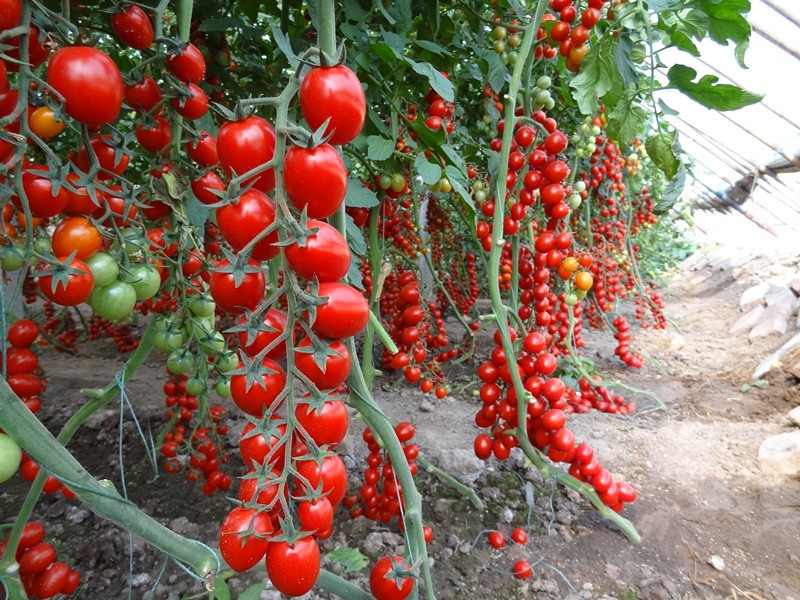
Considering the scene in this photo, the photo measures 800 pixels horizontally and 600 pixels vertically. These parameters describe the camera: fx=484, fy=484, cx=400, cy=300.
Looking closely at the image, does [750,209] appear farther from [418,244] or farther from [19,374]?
[19,374]

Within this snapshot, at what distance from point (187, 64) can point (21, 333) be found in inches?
19.6

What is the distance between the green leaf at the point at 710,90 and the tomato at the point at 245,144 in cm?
76

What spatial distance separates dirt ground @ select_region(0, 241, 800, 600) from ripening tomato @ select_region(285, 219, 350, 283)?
0.64 metres

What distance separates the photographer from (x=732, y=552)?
1.43 metres

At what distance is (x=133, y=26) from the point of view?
59cm

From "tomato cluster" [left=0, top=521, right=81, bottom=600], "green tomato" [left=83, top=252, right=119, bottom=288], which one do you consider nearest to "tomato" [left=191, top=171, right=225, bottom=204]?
"green tomato" [left=83, top=252, right=119, bottom=288]

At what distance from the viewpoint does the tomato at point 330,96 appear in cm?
43

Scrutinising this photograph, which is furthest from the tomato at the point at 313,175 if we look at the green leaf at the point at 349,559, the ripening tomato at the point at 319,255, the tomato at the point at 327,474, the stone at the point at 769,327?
the stone at the point at 769,327

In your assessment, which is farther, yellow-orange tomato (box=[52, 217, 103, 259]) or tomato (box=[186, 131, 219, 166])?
tomato (box=[186, 131, 219, 166])

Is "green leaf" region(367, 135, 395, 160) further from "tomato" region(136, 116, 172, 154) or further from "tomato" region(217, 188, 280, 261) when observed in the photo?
"tomato" region(217, 188, 280, 261)

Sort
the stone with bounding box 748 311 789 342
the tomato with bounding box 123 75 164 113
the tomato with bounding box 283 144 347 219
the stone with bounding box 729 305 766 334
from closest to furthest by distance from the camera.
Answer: the tomato with bounding box 283 144 347 219 < the tomato with bounding box 123 75 164 113 < the stone with bounding box 748 311 789 342 < the stone with bounding box 729 305 766 334

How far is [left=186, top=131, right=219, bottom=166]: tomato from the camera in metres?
0.70

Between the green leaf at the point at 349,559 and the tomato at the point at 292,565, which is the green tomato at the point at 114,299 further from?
the green leaf at the point at 349,559

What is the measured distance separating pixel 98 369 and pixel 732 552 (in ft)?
10.5
